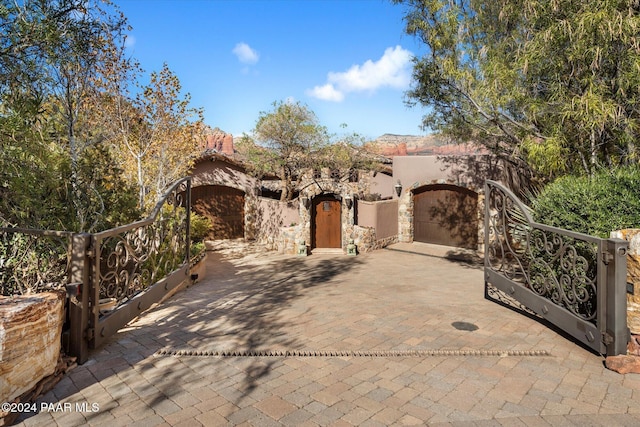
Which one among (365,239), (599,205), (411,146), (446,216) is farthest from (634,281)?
(411,146)

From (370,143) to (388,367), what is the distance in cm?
1714

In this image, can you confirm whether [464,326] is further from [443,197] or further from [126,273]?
[443,197]

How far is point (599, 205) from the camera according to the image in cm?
506

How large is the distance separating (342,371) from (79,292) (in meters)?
2.90

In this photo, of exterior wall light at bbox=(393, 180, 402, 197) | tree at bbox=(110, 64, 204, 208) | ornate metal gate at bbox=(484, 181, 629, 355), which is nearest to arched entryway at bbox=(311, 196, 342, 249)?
exterior wall light at bbox=(393, 180, 402, 197)

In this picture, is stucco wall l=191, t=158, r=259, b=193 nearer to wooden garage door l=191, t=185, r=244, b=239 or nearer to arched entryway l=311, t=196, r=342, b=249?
wooden garage door l=191, t=185, r=244, b=239

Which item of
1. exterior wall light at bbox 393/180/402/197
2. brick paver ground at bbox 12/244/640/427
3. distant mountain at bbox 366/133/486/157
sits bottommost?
brick paver ground at bbox 12/244/640/427

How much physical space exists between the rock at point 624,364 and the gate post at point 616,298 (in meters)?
0.09

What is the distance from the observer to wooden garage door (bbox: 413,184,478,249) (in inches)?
573

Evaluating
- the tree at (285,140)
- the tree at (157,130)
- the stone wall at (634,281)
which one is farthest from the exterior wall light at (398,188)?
the stone wall at (634,281)

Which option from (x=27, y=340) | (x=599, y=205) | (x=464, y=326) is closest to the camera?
(x=27, y=340)

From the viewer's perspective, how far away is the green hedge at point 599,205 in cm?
492

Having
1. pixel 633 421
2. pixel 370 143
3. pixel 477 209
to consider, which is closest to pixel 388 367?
pixel 633 421

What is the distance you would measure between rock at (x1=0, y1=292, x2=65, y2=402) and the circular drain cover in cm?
487
